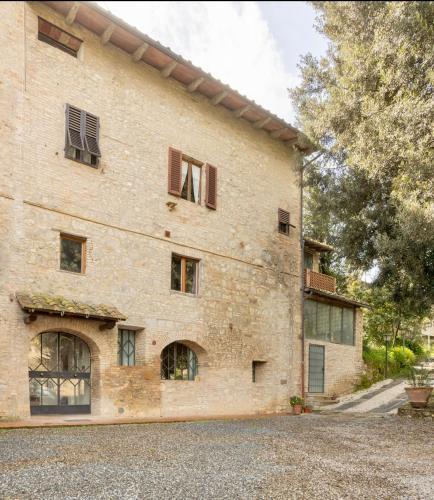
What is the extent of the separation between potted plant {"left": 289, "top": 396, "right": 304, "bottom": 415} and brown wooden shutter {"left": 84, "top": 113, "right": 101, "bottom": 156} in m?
9.41

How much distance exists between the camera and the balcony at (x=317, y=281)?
1860cm

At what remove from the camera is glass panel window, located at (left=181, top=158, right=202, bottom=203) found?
13984 mm

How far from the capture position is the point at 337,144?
13219 mm

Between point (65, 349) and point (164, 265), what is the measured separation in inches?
125

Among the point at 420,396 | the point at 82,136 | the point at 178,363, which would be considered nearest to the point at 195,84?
the point at 82,136

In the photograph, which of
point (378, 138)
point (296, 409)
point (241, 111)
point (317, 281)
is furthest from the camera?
point (317, 281)

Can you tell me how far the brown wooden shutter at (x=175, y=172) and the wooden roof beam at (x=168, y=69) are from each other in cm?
190

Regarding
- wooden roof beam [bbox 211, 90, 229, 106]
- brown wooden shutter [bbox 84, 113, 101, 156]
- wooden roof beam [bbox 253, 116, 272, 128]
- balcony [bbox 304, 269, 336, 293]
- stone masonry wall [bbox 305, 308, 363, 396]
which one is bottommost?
stone masonry wall [bbox 305, 308, 363, 396]

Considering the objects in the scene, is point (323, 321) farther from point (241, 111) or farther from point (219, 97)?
point (219, 97)

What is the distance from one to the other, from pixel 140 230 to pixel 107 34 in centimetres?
454

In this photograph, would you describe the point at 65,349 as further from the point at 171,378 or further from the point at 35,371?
the point at 171,378

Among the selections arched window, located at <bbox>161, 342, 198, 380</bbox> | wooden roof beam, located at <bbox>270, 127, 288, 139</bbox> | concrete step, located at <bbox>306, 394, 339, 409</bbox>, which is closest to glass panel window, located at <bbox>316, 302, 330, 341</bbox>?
concrete step, located at <bbox>306, 394, 339, 409</bbox>

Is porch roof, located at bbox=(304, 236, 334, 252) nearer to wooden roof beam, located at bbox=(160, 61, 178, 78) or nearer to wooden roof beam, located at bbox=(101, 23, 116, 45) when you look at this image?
wooden roof beam, located at bbox=(160, 61, 178, 78)

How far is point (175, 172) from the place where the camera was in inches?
533
